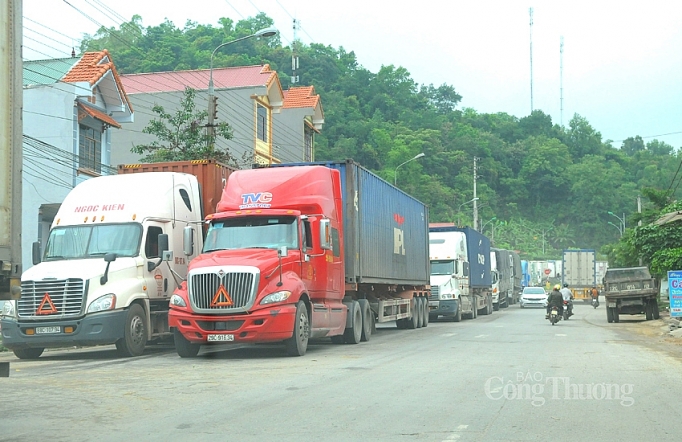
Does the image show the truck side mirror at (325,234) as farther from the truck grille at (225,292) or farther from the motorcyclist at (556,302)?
the motorcyclist at (556,302)

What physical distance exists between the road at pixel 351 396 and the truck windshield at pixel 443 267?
50.9 feet

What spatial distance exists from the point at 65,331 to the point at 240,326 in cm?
336

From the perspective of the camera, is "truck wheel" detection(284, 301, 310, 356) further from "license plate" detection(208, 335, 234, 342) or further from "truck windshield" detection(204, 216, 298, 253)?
"truck windshield" detection(204, 216, 298, 253)

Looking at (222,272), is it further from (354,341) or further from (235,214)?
(354,341)

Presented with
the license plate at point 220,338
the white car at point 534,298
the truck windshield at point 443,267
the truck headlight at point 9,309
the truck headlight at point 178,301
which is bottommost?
the white car at point 534,298

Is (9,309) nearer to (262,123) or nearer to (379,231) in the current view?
(379,231)

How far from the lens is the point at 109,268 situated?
A: 16344 mm

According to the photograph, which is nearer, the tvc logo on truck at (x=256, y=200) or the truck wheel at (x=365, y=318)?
the tvc logo on truck at (x=256, y=200)

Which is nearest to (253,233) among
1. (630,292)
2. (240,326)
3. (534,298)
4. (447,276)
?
(240,326)

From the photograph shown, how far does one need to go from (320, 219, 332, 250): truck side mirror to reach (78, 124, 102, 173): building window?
1507 cm

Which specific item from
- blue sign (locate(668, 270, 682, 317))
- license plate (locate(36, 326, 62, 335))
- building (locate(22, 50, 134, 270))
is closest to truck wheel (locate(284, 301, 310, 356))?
license plate (locate(36, 326, 62, 335))

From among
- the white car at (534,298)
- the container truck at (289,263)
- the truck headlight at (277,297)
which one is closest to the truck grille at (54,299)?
the container truck at (289,263)

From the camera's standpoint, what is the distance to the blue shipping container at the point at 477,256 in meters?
36.1

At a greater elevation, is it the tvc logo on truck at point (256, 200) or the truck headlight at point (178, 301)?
the tvc logo on truck at point (256, 200)
